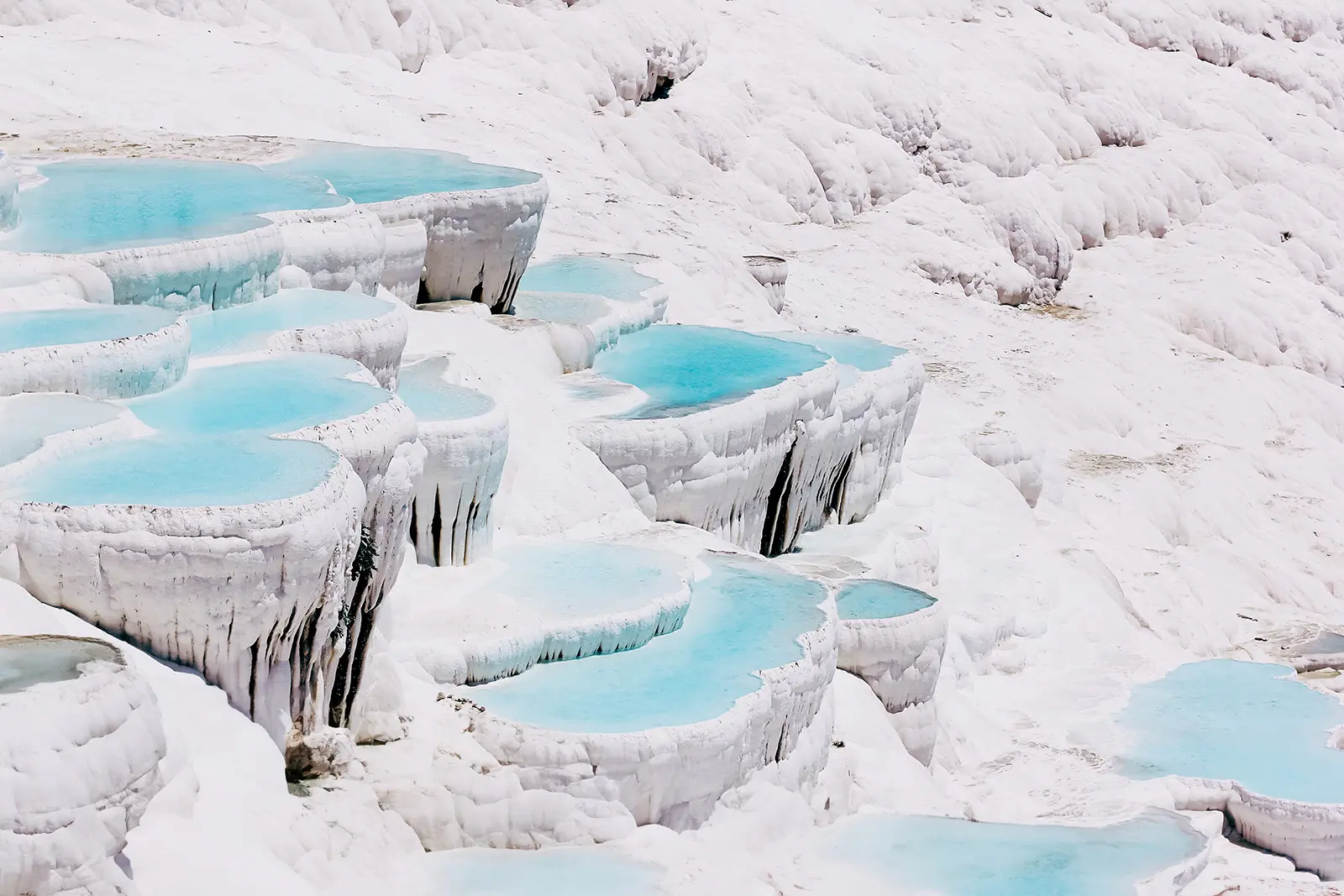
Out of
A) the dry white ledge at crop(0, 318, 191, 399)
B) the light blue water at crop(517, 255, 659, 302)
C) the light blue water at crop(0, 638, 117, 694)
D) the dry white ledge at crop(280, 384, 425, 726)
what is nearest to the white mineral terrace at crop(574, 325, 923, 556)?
the light blue water at crop(517, 255, 659, 302)

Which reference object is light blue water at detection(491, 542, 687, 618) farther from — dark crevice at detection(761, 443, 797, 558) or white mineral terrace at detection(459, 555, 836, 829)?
dark crevice at detection(761, 443, 797, 558)

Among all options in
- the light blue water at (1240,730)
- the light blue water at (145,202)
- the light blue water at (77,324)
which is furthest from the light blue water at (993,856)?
the light blue water at (145,202)

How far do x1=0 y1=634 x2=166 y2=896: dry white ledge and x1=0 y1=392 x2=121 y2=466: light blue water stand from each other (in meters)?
1.57

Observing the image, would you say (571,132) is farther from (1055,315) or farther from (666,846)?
(666,846)

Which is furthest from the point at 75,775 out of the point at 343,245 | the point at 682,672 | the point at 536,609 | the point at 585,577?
the point at 343,245

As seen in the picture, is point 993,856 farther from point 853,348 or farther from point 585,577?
point 853,348

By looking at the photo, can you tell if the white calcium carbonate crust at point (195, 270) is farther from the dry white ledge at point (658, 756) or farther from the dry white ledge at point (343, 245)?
the dry white ledge at point (658, 756)

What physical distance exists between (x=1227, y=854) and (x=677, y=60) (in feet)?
39.5

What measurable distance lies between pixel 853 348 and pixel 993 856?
21.0 feet

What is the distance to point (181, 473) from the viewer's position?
23.0 ft

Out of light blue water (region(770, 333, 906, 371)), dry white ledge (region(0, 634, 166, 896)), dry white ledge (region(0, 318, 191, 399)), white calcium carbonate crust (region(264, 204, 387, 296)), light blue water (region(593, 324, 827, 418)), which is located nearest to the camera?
dry white ledge (region(0, 634, 166, 896))

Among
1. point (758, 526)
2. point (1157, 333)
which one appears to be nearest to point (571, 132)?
point (758, 526)

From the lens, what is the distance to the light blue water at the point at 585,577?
899 cm

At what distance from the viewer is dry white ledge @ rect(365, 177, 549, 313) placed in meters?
11.9
